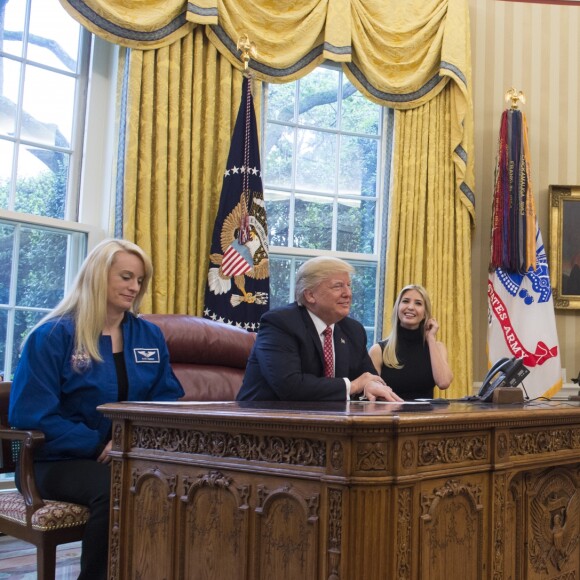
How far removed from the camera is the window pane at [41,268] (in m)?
4.30

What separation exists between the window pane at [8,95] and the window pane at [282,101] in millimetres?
1733

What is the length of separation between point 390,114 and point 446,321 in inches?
59.6

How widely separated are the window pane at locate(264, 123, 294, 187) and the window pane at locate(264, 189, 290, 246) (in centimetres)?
9

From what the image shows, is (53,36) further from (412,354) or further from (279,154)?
(412,354)

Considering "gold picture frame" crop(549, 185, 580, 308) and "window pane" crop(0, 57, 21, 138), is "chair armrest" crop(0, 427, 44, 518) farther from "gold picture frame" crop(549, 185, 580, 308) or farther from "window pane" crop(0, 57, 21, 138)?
"gold picture frame" crop(549, 185, 580, 308)

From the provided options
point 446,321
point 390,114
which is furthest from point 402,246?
point 390,114

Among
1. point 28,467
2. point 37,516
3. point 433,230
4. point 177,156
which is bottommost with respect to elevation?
point 37,516

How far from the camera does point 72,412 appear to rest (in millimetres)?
2820

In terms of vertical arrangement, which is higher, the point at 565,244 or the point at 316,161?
the point at 316,161

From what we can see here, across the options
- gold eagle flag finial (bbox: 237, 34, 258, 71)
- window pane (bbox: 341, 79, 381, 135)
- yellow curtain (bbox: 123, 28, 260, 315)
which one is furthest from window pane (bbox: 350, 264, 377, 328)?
gold eagle flag finial (bbox: 237, 34, 258, 71)

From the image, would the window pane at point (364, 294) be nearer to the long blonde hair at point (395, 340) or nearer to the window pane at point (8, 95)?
the long blonde hair at point (395, 340)

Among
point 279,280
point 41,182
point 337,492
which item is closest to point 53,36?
point 41,182

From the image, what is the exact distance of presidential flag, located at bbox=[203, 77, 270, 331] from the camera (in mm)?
4680

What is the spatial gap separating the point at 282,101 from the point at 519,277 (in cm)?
205
